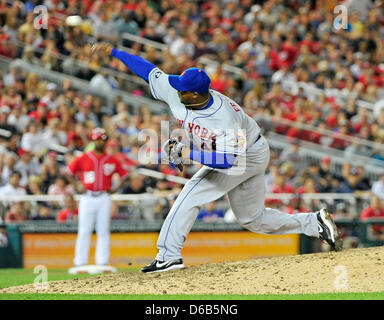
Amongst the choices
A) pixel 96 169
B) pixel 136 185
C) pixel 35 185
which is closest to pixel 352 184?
pixel 136 185

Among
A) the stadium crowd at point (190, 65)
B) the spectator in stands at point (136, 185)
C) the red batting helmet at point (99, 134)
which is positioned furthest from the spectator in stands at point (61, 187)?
the red batting helmet at point (99, 134)

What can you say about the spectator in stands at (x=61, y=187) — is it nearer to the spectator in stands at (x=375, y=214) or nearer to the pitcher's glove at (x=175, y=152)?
the spectator in stands at (x=375, y=214)

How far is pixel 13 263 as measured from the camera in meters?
14.1

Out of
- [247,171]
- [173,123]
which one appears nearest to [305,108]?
[173,123]

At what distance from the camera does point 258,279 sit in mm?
8133

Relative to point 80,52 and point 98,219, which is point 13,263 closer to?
point 98,219

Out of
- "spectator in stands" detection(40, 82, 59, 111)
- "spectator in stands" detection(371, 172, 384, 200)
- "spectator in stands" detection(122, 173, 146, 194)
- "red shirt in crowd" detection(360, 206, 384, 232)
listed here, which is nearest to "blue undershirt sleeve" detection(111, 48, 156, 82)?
"spectator in stands" detection(122, 173, 146, 194)

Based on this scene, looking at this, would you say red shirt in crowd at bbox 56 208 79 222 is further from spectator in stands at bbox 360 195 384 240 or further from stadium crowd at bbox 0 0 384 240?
spectator in stands at bbox 360 195 384 240

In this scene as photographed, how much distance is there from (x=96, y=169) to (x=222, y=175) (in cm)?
457

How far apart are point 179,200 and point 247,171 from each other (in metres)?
0.74

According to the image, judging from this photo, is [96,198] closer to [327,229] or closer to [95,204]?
[95,204]

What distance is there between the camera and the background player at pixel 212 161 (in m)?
8.01

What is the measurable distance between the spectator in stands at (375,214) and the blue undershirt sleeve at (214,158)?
246 inches

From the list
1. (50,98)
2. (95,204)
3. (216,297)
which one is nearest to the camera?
(216,297)
